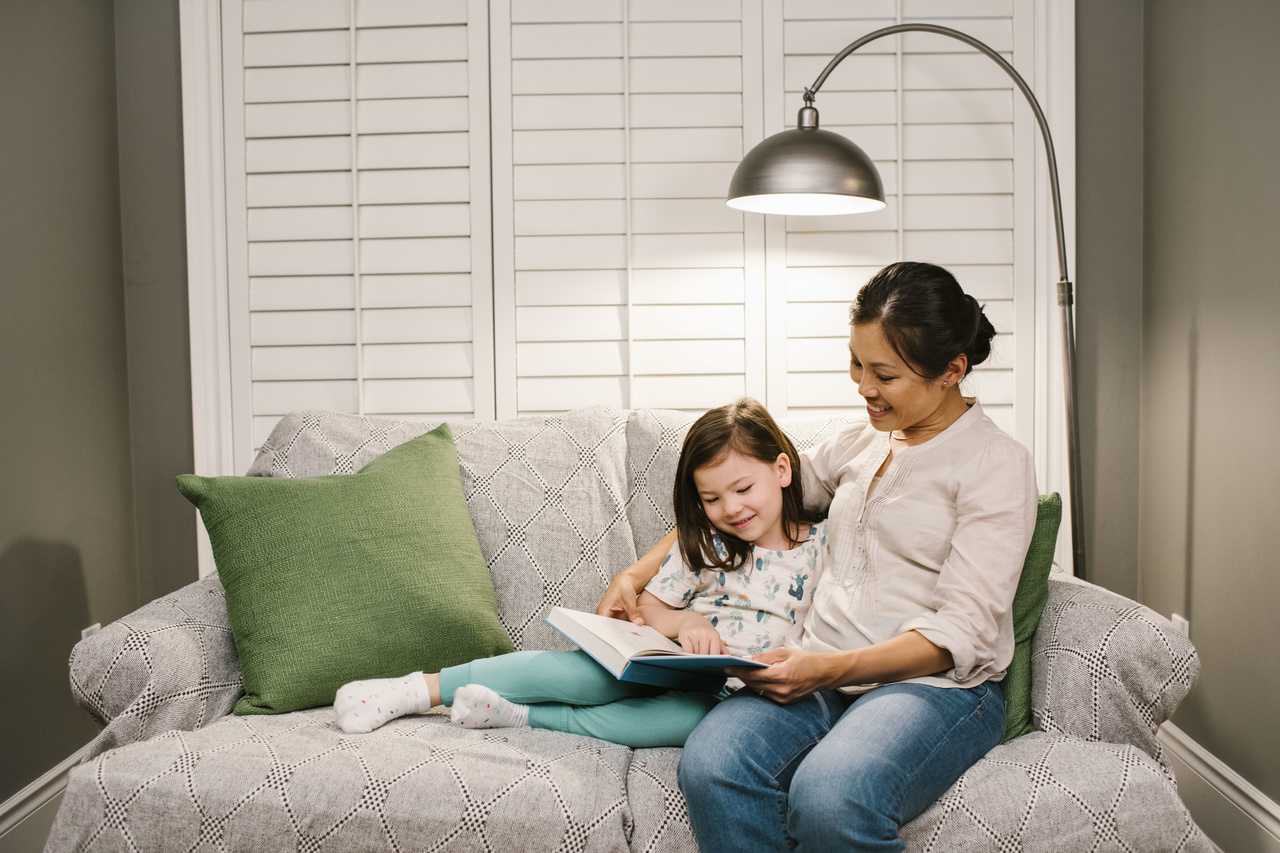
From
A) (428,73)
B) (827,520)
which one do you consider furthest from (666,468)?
(428,73)

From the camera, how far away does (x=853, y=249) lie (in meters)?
2.26

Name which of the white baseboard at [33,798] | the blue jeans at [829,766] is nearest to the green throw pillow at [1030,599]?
the blue jeans at [829,766]

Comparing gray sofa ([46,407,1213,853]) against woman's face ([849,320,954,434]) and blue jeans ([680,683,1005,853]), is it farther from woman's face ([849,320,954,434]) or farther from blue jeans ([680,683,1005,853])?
woman's face ([849,320,954,434])

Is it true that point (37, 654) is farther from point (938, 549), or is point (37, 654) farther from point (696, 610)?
point (938, 549)

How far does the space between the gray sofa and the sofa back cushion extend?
34cm

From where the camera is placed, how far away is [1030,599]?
146 centimetres

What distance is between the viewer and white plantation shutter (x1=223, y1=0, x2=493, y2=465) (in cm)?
226

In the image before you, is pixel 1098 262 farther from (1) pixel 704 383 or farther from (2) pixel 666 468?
(2) pixel 666 468

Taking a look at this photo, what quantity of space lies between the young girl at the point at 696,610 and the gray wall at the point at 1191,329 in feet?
3.12

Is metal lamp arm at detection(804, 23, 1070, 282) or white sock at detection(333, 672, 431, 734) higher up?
metal lamp arm at detection(804, 23, 1070, 282)

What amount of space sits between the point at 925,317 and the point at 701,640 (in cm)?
62

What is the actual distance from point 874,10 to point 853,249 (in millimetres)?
592

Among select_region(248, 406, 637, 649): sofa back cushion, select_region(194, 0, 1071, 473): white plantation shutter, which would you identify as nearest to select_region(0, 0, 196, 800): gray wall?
select_region(194, 0, 1071, 473): white plantation shutter

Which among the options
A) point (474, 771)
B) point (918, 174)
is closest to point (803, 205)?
point (918, 174)
